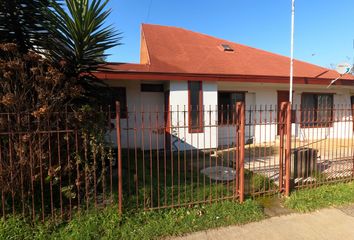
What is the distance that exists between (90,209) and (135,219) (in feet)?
2.31

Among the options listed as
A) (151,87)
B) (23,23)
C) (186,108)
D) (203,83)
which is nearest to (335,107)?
(203,83)

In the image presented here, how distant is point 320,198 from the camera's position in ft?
15.0

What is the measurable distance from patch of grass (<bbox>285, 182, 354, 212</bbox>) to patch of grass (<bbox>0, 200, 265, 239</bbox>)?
0.74 m

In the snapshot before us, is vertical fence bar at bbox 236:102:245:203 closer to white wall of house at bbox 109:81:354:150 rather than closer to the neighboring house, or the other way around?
white wall of house at bbox 109:81:354:150

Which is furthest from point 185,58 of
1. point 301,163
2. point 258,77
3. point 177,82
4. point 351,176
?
point 351,176

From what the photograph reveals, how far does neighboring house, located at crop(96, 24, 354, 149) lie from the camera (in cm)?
838

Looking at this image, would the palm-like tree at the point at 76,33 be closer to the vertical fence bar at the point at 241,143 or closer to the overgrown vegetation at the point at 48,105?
the overgrown vegetation at the point at 48,105

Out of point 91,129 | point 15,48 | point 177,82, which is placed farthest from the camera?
point 177,82

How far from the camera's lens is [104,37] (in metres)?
4.05

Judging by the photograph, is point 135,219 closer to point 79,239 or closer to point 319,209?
point 79,239

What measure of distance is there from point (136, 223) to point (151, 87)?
6500mm

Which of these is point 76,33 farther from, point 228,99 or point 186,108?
point 228,99

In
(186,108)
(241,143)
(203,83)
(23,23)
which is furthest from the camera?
(203,83)

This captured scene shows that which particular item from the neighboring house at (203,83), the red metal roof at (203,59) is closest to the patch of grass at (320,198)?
the neighboring house at (203,83)
